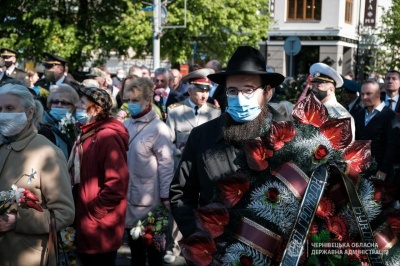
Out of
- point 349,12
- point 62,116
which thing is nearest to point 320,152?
point 62,116

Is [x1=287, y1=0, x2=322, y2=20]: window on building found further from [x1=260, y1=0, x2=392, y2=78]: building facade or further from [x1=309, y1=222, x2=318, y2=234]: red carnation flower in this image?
[x1=309, y1=222, x2=318, y2=234]: red carnation flower

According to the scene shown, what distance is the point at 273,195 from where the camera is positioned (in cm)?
305

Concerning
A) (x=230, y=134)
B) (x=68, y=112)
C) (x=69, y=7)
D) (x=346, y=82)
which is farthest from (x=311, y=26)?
(x=230, y=134)

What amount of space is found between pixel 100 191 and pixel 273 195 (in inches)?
112

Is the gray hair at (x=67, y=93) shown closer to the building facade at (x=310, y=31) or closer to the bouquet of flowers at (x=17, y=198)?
the bouquet of flowers at (x=17, y=198)

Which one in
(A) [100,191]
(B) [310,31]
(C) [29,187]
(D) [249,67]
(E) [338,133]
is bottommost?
(B) [310,31]

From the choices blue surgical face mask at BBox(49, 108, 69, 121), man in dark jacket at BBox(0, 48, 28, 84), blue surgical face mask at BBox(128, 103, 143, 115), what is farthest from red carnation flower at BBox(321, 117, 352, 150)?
man in dark jacket at BBox(0, 48, 28, 84)

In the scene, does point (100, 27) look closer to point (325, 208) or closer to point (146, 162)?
point (146, 162)

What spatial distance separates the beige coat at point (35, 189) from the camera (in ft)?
14.6

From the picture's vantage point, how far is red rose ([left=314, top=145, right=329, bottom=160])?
123 inches

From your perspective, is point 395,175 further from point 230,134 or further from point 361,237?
point 361,237

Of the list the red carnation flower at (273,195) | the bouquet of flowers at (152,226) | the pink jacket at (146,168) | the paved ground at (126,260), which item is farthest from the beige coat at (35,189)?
the paved ground at (126,260)

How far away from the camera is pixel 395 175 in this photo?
920cm

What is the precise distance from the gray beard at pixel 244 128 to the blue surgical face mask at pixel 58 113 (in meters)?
3.42
